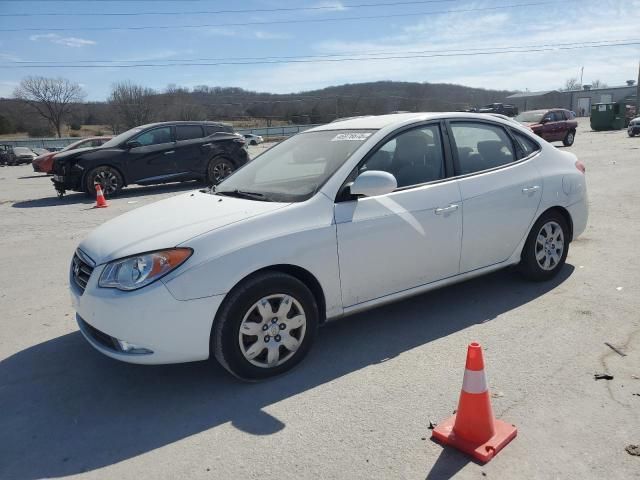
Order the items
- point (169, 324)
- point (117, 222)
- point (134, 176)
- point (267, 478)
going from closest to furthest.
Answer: point (267, 478), point (169, 324), point (117, 222), point (134, 176)

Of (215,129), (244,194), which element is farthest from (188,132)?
(244,194)

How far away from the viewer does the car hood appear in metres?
3.19

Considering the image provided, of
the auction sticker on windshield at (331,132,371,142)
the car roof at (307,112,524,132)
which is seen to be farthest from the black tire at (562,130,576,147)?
the auction sticker on windshield at (331,132,371,142)

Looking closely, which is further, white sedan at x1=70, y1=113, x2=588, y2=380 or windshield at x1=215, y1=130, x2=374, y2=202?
windshield at x1=215, y1=130, x2=374, y2=202

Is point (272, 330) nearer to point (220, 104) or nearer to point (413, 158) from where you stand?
point (413, 158)

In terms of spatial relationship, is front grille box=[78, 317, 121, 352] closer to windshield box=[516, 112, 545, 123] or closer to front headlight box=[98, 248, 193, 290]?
front headlight box=[98, 248, 193, 290]

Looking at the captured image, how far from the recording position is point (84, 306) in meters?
3.25

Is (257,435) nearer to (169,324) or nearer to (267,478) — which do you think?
(267,478)

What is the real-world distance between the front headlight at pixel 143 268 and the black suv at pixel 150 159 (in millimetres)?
10036

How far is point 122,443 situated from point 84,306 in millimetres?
932

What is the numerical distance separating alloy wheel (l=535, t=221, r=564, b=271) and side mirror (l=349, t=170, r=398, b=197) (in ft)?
6.65

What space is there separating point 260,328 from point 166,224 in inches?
37.6

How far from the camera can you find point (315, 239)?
3.38 m

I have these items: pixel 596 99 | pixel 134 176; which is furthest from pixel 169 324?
pixel 596 99
